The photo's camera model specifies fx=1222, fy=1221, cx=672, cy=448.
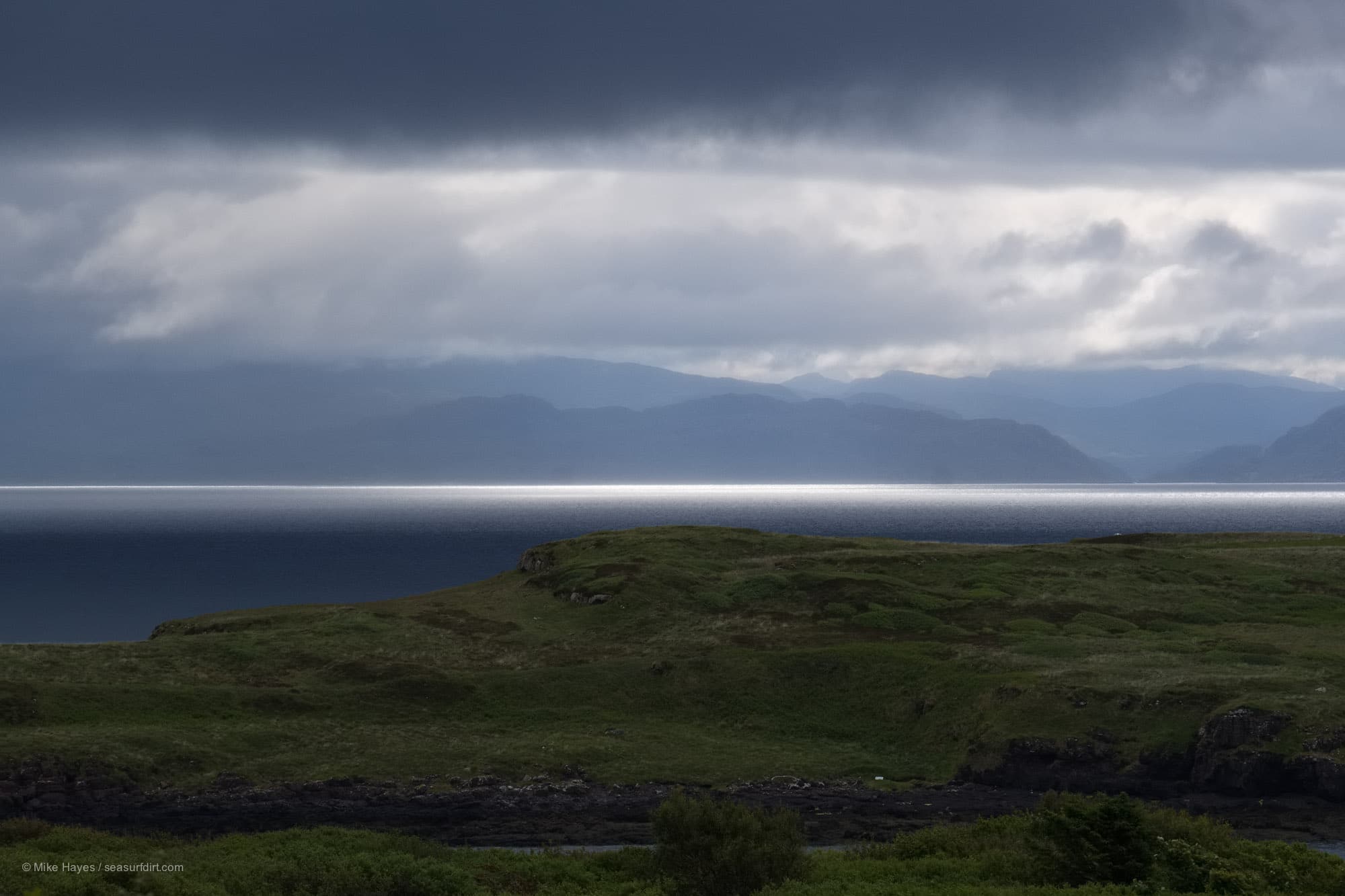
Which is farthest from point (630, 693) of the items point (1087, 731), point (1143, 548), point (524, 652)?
point (1143, 548)

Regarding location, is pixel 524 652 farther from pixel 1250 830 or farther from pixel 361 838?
pixel 1250 830

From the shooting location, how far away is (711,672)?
7194 centimetres

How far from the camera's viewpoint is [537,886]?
1501 inches

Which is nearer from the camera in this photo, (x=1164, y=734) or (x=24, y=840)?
(x=24, y=840)

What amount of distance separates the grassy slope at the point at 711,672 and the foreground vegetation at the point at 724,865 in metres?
17.4

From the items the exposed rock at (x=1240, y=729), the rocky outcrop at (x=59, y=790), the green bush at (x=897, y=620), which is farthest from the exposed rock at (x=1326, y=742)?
the rocky outcrop at (x=59, y=790)

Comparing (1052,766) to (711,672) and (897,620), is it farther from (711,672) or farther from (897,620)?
(897,620)

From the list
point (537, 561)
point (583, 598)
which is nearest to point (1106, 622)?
point (583, 598)

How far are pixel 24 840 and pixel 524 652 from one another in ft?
128

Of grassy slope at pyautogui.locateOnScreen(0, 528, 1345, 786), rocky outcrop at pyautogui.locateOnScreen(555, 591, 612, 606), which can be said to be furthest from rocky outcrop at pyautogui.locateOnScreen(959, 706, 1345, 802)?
rocky outcrop at pyautogui.locateOnScreen(555, 591, 612, 606)

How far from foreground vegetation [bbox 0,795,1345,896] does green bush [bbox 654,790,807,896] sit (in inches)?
1.6

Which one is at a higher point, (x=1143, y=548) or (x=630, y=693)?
(x=1143, y=548)

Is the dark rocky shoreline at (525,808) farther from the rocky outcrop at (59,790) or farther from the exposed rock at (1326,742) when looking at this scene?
the exposed rock at (1326,742)

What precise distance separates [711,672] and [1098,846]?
38.6m
